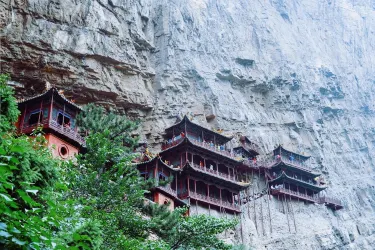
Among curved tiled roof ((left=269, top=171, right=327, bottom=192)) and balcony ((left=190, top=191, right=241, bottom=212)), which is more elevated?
curved tiled roof ((left=269, top=171, right=327, bottom=192))

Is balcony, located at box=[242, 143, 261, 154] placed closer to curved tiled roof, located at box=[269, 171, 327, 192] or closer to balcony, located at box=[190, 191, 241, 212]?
curved tiled roof, located at box=[269, 171, 327, 192]

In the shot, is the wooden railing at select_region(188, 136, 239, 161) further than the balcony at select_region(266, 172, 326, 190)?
No

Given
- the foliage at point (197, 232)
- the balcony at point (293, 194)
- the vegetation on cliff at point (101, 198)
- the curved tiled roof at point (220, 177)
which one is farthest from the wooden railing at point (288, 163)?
the foliage at point (197, 232)

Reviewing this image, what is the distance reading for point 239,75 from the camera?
4094 cm

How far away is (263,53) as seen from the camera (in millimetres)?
45406

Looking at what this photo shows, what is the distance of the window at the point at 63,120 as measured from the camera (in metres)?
21.9

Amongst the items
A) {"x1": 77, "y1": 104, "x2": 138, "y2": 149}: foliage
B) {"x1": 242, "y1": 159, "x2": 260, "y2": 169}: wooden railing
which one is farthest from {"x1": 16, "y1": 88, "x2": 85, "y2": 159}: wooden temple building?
{"x1": 242, "y1": 159, "x2": 260, "y2": 169}: wooden railing

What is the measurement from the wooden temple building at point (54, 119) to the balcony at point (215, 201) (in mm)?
10358

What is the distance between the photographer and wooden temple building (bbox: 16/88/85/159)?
20641 mm

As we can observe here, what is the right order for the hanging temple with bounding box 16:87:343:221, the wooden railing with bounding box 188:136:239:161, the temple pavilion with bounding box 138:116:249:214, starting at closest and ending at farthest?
the hanging temple with bounding box 16:87:343:221 < the temple pavilion with bounding box 138:116:249:214 < the wooden railing with bounding box 188:136:239:161

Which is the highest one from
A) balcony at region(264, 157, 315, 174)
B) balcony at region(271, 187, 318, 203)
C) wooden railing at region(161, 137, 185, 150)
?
balcony at region(264, 157, 315, 174)

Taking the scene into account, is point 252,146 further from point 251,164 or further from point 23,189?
point 23,189

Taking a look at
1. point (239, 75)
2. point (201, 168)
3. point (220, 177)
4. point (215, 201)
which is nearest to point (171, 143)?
point (201, 168)

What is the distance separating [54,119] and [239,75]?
23.6 meters
